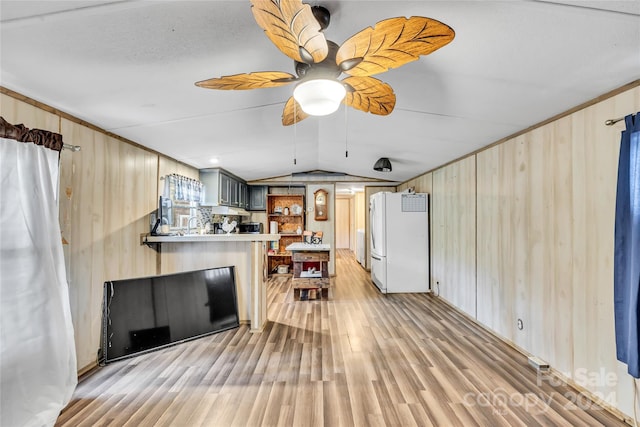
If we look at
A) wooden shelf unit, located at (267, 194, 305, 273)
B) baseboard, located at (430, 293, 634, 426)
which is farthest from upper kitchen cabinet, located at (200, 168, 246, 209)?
baseboard, located at (430, 293, 634, 426)

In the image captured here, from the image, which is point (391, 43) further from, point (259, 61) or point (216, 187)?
point (216, 187)

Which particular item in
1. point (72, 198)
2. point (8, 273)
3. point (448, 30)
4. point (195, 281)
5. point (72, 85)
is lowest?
point (195, 281)

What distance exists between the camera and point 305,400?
2018 mm

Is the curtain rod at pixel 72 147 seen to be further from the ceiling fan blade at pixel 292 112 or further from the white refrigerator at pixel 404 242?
the white refrigerator at pixel 404 242

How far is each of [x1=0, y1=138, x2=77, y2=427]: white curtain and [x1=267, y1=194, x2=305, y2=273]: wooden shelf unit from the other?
15.7 feet

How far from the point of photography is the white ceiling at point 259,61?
1.31 meters

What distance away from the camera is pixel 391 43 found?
1.15m

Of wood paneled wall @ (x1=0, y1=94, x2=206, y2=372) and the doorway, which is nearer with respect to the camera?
wood paneled wall @ (x1=0, y1=94, x2=206, y2=372)

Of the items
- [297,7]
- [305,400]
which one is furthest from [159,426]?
[297,7]

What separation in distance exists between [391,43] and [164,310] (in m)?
2.93

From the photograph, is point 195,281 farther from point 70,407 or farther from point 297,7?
point 297,7

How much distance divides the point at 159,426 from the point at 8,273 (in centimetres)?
129

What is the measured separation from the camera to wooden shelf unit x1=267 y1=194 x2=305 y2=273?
22.1 feet

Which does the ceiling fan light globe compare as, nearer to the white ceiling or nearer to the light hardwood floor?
the white ceiling
